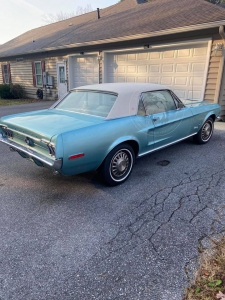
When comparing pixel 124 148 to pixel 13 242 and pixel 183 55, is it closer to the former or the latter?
pixel 13 242

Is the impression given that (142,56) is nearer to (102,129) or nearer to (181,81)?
(181,81)

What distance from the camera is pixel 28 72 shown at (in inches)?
613

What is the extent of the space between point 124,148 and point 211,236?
5.41 ft

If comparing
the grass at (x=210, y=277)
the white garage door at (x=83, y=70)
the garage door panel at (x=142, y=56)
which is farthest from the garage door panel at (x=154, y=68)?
the grass at (x=210, y=277)

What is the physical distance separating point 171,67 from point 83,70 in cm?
513

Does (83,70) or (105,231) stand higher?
(83,70)

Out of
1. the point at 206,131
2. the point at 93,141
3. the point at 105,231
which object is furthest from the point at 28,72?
the point at 105,231

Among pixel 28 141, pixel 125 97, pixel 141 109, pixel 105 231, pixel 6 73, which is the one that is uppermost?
pixel 6 73

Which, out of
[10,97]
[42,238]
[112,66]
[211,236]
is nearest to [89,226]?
[42,238]

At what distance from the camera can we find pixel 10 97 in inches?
621

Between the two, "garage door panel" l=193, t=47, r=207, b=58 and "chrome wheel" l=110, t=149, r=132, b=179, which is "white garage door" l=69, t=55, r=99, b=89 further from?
"chrome wheel" l=110, t=149, r=132, b=179

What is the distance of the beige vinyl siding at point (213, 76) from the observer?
7.14 meters

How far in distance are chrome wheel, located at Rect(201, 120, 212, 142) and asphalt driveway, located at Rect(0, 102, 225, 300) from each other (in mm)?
1363

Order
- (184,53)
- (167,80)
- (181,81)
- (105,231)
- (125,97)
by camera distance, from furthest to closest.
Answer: (167,80), (181,81), (184,53), (125,97), (105,231)
